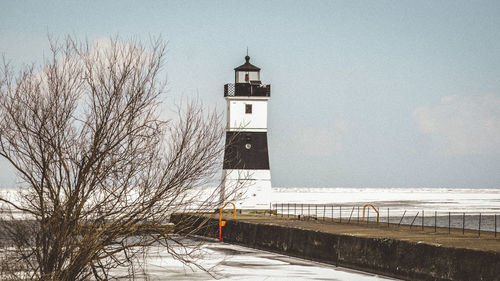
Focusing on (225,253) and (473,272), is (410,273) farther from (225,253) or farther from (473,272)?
(225,253)

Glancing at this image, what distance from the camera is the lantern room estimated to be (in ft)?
125

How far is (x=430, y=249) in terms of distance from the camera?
15.9 m

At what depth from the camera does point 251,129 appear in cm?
3669

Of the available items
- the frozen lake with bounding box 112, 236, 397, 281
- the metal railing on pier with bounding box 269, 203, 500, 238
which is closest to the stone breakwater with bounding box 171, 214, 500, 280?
the frozen lake with bounding box 112, 236, 397, 281

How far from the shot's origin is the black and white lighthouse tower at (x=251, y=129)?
36.4 metres

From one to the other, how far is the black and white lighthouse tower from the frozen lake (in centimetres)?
1305

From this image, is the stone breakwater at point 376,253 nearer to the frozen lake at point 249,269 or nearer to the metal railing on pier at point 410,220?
the frozen lake at point 249,269

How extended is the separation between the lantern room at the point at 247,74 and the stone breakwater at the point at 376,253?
43.9 ft

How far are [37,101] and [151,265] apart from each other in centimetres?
987

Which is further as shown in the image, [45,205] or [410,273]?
[410,273]

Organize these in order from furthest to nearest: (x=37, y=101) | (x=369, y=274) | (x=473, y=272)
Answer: (x=369, y=274)
(x=473, y=272)
(x=37, y=101)

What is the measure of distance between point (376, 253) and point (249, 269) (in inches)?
144

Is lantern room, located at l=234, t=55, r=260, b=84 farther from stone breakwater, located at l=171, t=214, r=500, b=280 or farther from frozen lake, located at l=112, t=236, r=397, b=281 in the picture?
frozen lake, located at l=112, t=236, r=397, b=281

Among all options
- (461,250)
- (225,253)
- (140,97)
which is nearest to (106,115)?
(140,97)
